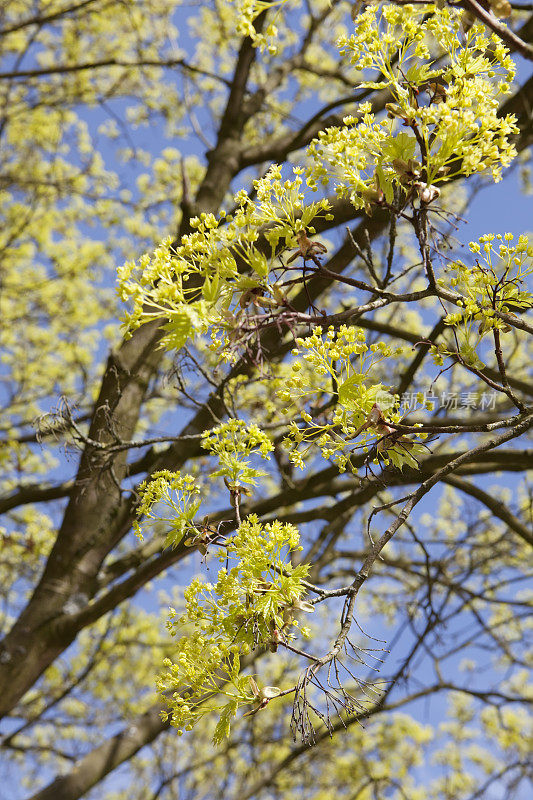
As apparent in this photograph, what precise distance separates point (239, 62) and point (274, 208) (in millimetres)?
4150

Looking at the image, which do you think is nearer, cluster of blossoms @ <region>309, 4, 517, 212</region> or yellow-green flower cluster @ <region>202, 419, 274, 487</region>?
cluster of blossoms @ <region>309, 4, 517, 212</region>

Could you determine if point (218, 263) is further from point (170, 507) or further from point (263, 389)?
point (263, 389)

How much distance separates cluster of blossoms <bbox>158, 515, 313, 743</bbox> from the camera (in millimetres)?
1377

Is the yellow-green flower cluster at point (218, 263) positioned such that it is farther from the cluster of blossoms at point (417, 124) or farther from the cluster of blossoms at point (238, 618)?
the cluster of blossoms at point (238, 618)

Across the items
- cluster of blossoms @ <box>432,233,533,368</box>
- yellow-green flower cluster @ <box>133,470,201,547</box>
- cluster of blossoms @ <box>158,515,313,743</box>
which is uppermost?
cluster of blossoms @ <box>432,233,533,368</box>

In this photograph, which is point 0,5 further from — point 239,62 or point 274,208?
point 274,208

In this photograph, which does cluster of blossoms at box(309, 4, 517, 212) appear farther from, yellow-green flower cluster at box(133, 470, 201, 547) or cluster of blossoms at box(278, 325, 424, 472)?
yellow-green flower cluster at box(133, 470, 201, 547)

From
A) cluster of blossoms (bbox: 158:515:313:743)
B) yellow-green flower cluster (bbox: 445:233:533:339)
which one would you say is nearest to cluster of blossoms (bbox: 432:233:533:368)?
yellow-green flower cluster (bbox: 445:233:533:339)

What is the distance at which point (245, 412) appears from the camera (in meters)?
3.46

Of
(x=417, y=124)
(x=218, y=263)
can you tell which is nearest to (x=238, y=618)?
(x=218, y=263)

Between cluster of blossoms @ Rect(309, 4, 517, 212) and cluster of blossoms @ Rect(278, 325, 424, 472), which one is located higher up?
cluster of blossoms @ Rect(309, 4, 517, 212)

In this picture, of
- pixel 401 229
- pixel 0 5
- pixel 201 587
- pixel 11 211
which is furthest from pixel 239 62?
pixel 201 587

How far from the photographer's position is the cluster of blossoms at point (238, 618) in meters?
1.38

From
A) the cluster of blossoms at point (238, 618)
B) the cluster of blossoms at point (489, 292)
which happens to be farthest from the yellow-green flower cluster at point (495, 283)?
the cluster of blossoms at point (238, 618)
